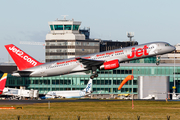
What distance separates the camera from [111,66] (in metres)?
82.2

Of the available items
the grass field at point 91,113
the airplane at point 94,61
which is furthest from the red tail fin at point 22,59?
the grass field at point 91,113

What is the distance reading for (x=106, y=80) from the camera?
164 metres

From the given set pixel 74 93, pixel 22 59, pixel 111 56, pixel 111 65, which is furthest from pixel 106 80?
pixel 111 65

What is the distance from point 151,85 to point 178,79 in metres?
18.2

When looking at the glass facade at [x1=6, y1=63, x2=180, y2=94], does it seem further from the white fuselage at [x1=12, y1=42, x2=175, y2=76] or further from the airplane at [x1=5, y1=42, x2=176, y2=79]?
the white fuselage at [x1=12, y1=42, x2=175, y2=76]

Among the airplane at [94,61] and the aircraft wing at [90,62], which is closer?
the airplane at [94,61]

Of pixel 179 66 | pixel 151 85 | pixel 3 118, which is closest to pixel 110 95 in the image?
pixel 151 85

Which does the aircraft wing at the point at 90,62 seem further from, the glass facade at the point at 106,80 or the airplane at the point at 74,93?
the glass facade at the point at 106,80

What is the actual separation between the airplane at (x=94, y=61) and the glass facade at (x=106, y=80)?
74.2 metres

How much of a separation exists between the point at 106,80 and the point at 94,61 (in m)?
81.1

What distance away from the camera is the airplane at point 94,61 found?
265 ft

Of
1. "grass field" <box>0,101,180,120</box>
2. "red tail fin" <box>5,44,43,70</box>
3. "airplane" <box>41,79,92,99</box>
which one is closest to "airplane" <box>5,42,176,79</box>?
"red tail fin" <box>5,44,43,70</box>

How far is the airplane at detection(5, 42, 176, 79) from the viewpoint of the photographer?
80750 mm

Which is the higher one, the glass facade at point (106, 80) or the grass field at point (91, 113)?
the glass facade at point (106, 80)
